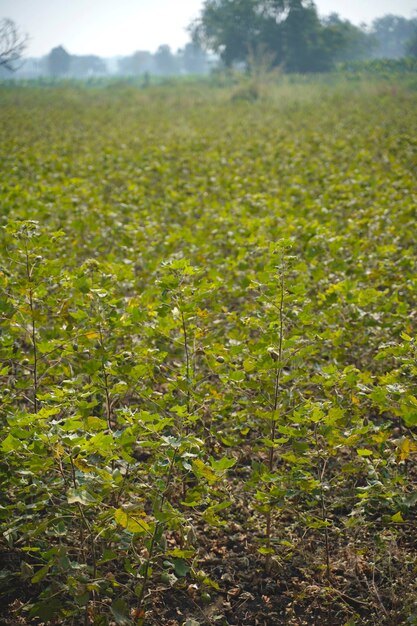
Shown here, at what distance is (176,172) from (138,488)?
7307mm

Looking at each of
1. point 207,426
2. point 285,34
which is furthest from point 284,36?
point 207,426

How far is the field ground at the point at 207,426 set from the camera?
1761mm

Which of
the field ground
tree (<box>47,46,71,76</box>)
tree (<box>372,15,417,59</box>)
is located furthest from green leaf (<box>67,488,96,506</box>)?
tree (<box>47,46,71,76</box>)

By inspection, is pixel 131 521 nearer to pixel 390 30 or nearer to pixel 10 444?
pixel 10 444

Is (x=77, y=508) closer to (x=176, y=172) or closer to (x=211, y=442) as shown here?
(x=211, y=442)

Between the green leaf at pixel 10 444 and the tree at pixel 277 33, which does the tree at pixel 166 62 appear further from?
the green leaf at pixel 10 444

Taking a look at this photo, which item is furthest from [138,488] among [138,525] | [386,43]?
[386,43]

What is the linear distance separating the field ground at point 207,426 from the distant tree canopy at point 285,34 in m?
29.9

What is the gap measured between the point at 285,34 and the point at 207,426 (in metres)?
34.3

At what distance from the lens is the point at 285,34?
109 feet

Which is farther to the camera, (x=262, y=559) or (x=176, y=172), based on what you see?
(x=176, y=172)

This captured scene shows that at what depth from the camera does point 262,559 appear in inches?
90.4

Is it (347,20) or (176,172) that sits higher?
(347,20)

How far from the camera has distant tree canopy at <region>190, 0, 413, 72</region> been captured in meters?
32.5
